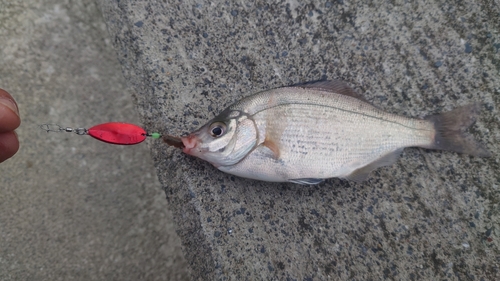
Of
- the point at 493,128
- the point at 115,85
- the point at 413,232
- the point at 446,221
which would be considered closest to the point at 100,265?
the point at 115,85

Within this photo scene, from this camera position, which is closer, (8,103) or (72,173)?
(8,103)

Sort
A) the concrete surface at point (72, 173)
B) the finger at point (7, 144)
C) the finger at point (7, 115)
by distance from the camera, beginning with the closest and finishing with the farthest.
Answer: the finger at point (7, 115) → the finger at point (7, 144) → the concrete surface at point (72, 173)

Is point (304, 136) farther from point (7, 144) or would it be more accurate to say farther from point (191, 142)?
point (7, 144)

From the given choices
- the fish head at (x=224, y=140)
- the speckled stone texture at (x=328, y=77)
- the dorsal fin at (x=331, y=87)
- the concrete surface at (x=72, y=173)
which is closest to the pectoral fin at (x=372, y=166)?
the speckled stone texture at (x=328, y=77)

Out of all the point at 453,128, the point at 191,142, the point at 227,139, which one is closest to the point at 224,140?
the point at 227,139

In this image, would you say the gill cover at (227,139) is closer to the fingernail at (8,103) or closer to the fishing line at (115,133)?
the fishing line at (115,133)

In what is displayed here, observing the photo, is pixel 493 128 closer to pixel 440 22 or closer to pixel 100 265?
pixel 440 22
